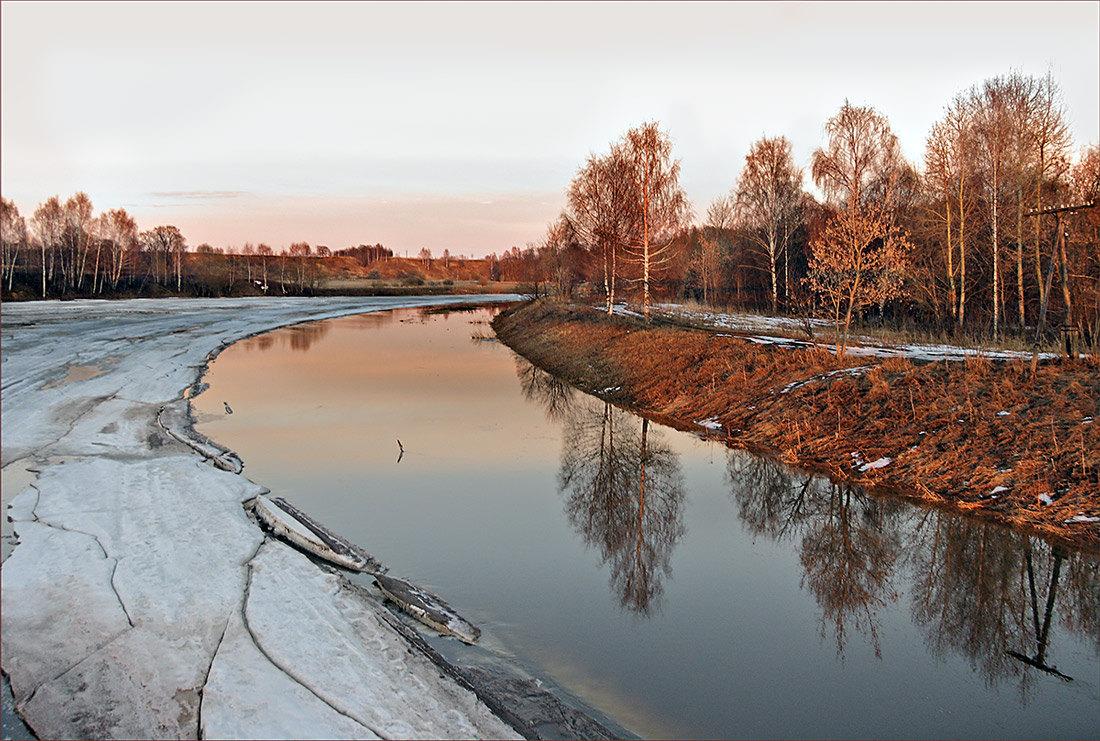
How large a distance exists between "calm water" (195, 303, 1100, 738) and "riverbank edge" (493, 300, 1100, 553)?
0.70 m

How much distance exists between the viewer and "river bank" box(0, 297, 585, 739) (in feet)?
16.1

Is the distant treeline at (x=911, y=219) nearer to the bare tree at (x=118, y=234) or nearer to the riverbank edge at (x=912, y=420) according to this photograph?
the riverbank edge at (x=912, y=420)

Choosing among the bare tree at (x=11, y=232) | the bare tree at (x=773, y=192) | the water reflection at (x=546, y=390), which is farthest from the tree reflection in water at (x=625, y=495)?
the bare tree at (x=11, y=232)

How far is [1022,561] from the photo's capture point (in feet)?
27.0

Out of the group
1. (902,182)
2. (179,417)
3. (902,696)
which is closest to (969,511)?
(902,696)

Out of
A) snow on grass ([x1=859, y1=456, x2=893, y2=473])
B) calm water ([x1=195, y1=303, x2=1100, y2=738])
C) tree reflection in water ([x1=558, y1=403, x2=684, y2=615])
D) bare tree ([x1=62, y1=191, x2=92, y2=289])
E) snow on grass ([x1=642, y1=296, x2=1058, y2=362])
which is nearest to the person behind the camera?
calm water ([x1=195, y1=303, x2=1100, y2=738])

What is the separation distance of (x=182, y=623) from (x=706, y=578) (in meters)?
5.31

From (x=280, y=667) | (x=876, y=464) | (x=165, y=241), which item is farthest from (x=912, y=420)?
(x=165, y=241)

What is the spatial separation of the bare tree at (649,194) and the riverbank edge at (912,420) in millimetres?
→ 10603

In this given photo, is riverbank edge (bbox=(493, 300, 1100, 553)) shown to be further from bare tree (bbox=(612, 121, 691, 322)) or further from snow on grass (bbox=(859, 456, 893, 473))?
bare tree (bbox=(612, 121, 691, 322))

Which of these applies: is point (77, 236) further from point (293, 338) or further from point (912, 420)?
point (912, 420)

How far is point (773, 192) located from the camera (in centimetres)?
3519

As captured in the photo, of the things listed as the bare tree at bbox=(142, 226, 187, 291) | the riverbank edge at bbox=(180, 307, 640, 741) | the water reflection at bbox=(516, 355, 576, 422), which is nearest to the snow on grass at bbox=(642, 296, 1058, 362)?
the water reflection at bbox=(516, 355, 576, 422)

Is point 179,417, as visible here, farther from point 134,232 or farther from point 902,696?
point 134,232
